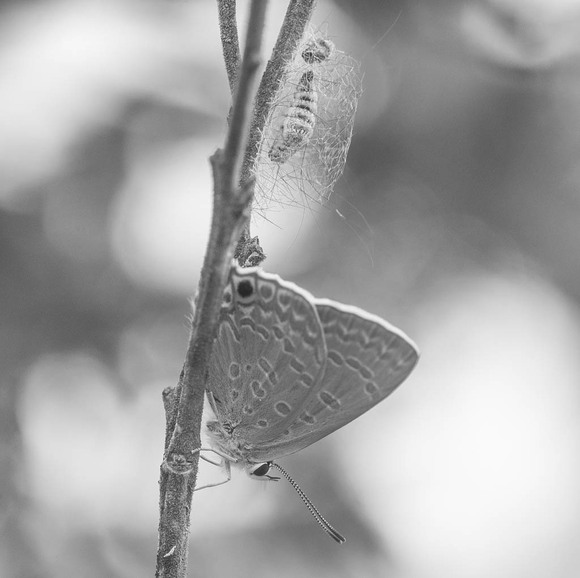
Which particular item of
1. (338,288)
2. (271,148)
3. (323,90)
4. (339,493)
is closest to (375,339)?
(271,148)

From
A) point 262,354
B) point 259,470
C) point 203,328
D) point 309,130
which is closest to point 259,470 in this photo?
point 259,470

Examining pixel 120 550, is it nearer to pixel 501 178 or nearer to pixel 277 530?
pixel 277 530

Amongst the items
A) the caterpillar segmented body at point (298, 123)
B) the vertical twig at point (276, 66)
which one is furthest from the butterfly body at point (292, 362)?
the caterpillar segmented body at point (298, 123)

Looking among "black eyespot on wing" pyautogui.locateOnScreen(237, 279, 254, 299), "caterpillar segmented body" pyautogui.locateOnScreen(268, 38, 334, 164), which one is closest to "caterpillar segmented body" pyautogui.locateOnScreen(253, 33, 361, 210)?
"caterpillar segmented body" pyautogui.locateOnScreen(268, 38, 334, 164)

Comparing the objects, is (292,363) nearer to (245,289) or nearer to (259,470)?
(245,289)

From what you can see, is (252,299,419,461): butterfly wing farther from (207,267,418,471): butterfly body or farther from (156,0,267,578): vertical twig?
(156,0,267,578): vertical twig
